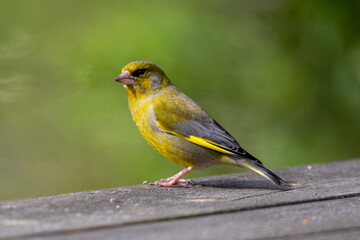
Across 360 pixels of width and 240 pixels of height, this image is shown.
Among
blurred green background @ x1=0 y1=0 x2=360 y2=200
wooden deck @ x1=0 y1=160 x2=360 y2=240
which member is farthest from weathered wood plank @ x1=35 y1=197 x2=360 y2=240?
blurred green background @ x1=0 y1=0 x2=360 y2=200

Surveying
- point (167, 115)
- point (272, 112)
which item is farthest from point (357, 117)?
point (167, 115)

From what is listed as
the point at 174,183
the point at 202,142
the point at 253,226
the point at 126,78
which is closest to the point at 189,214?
the point at 253,226

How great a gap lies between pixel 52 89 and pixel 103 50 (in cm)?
187

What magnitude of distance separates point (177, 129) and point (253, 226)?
86.6 inches

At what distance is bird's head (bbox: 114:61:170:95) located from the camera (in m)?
4.94

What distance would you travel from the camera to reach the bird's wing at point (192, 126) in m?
4.61

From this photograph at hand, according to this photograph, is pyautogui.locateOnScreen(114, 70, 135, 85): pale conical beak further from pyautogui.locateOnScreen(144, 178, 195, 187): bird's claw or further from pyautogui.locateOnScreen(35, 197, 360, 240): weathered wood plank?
pyautogui.locateOnScreen(35, 197, 360, 240): weathered wood plank

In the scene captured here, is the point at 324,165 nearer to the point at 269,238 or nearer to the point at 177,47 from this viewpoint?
the point at 177,47

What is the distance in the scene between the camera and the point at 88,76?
6.62 meters

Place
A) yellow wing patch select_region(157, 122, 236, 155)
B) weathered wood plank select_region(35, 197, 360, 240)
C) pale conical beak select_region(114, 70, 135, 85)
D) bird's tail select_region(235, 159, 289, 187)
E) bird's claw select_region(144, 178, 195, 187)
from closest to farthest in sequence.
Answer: weathered wood plank select_region(35, 197, 360, 240), bird's tail select_region(235, 159, 289, 187), bird's claw select_region(144, 178, 195, 187), yellow wing patch select_region(157, 122, 236, 155), pale conical beak select_region(114, 70, 135, 85)

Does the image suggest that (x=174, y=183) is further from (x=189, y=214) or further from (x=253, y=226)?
(x=253, y=226)

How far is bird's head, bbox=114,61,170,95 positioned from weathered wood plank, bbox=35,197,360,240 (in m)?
2.28

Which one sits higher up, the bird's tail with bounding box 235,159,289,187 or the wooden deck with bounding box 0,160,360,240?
the wooden deck with bounding box 0,160,360,240

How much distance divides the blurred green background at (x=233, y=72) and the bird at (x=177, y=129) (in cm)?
139
